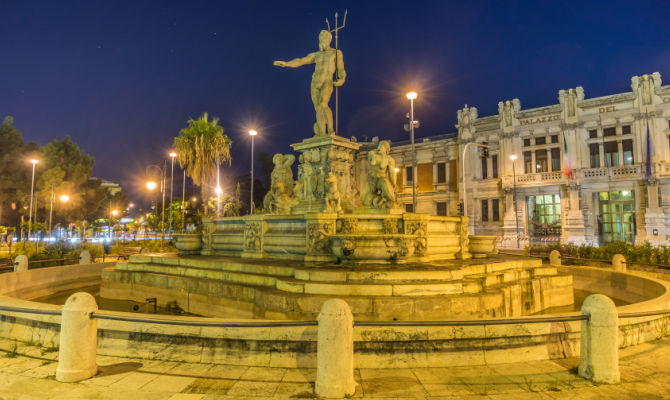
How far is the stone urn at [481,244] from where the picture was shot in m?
12.3

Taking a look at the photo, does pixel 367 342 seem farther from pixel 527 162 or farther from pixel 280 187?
pixel 527 162

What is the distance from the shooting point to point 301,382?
476 cm

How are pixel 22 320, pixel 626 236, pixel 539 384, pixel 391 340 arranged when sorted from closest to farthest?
pixel 539 384 < pixel 391 340 < pixel 22 320 < pixel 626 236

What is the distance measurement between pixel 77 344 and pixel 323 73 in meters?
11.0

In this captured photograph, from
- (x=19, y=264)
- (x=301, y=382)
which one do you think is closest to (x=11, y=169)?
(x=19, y=264)

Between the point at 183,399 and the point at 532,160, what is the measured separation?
4199cm

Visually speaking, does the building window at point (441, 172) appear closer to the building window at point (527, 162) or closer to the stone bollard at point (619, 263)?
the building window at point (527, 162)

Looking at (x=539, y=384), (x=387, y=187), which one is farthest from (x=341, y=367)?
(x=387, y=187)

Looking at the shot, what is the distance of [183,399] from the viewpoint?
4.29 metres

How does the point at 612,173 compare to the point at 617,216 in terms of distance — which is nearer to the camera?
the point at 612,173

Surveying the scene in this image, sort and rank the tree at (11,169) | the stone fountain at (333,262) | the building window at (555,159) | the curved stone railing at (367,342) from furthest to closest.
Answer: the tree at (11,169)
the building window at (555,159)
the stone fountain at (333,262)
the curved stone railing at (367,342)

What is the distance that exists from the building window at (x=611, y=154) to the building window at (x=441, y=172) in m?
15.9

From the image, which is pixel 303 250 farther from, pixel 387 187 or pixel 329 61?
pixel 329 61

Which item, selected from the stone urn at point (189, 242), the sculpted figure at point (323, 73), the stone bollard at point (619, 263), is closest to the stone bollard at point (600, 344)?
the sculpted figure at point (323, 73)
